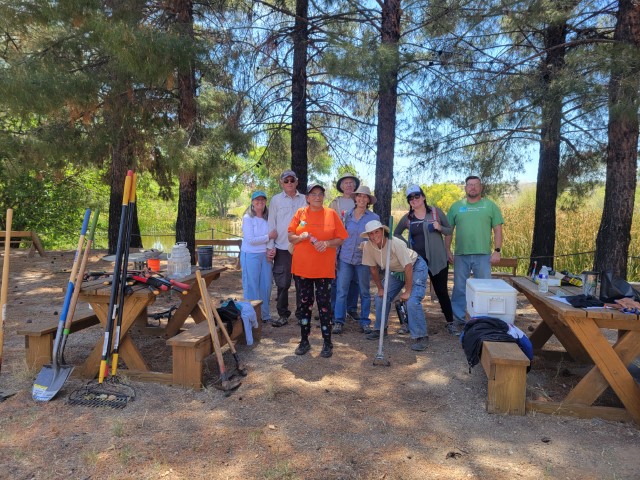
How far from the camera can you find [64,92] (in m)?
7.07

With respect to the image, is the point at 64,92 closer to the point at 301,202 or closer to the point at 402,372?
the point at 301,202

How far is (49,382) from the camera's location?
11.5ft

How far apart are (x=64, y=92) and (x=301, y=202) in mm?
4300

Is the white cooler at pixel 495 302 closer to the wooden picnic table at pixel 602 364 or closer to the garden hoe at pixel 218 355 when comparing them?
the wooden picnic table at pixel 602 364

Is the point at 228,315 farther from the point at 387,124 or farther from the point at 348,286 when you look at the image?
the point at 387,124

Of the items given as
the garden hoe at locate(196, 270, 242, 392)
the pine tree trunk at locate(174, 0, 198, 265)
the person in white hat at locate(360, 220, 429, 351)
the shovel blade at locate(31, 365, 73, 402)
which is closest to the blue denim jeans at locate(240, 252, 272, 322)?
the person in white hat at locate(360, 220, 429, 351)

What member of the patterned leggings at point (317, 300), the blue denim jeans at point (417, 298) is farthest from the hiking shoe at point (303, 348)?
the blue denim jeans at point (417, 298)

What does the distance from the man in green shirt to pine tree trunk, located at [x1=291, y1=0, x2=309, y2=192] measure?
14.2ft

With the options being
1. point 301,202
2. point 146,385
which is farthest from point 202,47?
point 146,385

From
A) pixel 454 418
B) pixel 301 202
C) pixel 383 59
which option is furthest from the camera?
pixel 383 59

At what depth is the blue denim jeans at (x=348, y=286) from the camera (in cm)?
523

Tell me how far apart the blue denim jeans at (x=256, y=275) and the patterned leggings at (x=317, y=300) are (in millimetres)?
955

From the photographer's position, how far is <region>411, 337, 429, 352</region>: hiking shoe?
4649 millimetres

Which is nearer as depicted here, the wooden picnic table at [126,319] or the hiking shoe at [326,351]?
the wooden picnic table at [126,319]
